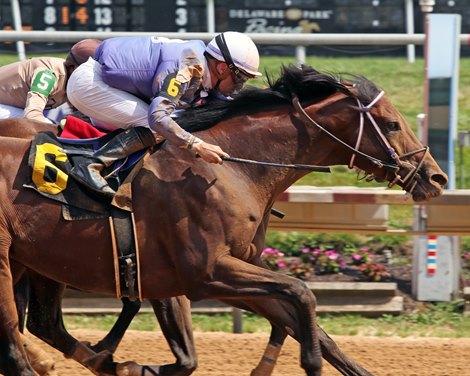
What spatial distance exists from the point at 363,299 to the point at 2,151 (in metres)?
3.35

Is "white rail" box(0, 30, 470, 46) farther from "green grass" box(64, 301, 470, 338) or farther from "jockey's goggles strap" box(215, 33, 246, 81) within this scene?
"jockey's goggles strap" box(215, 33, 246, 81)

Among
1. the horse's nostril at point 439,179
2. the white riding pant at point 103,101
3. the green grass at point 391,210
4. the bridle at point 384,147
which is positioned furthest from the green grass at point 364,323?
the white riding pant at point 103,101

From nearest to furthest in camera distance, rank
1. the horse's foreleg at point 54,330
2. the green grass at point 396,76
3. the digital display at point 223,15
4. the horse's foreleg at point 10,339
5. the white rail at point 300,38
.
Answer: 1. the horse's foreleg at point 10,339
2. the horse's foreleg at point 54,330
3. the white rail at point 300,38
4. the green grass at point 396,76
5. the digital display at point 223,15

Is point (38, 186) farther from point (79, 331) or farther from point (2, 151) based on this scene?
point (79, 331)

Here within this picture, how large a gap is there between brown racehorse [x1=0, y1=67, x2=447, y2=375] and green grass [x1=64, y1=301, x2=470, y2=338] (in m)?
2.05

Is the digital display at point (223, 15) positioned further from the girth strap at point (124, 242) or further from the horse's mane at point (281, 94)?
the girth strap at point (124, 242)

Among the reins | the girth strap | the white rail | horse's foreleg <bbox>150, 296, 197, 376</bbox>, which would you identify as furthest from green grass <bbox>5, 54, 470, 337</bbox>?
horse's foreleg <bbox>150, 296, 197, 376</bbox>

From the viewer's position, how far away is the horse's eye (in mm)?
5770

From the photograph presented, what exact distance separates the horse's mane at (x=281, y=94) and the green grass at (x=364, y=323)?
7.84 ft

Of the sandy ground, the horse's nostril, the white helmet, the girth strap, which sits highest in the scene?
the white helmet

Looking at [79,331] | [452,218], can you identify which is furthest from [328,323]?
[79,331]

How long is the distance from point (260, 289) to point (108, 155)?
3.26 ft

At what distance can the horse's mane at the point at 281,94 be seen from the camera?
5.81 m

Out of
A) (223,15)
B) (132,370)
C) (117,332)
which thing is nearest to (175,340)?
(132,370)
